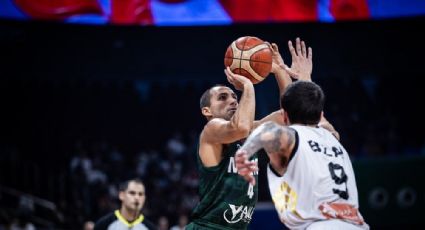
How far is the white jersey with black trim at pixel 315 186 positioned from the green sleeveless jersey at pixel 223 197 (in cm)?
139

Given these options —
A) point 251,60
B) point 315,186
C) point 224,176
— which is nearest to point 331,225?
point 315,186

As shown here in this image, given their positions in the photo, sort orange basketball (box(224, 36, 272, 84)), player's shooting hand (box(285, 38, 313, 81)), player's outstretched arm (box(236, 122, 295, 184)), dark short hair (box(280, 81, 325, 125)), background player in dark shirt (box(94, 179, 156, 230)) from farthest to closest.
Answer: background player in dark shirt (box(94, 179, 156, 230))
orange basketball (box(224, 36, 272, 84))
player's shooting hand (box(285, 38, 313, 81))
dark short hair (box(280, 81, 325, 125))
player's outstretched arm (box(236, 122, 295, 184))

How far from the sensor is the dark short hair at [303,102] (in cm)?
436

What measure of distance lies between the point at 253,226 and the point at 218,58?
4841 millimetres

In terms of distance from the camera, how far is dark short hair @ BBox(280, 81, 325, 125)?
436 centimetres

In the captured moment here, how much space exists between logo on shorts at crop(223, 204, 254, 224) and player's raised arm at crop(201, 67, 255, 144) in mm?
589

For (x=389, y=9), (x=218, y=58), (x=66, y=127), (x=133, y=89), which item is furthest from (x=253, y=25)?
(x=66, y=127)

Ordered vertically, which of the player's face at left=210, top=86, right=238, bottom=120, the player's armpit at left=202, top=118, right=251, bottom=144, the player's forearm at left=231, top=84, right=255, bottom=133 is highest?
the player's face at left=210, top=86, right=238, bottom=120

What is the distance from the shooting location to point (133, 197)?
9031 millimetres

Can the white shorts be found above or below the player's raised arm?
below

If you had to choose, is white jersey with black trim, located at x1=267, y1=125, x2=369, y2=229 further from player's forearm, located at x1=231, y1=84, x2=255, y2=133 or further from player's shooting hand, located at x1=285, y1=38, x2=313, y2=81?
player's shooting hand, located at x1=285, y1=38, x2=313, y2=81

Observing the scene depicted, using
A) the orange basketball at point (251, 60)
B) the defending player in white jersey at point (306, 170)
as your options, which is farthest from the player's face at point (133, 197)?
the defending player in white jersey at point (306, 170)

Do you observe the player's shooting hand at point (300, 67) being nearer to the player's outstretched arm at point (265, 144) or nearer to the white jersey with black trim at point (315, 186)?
the white jersey with black trim at point (315, 186)

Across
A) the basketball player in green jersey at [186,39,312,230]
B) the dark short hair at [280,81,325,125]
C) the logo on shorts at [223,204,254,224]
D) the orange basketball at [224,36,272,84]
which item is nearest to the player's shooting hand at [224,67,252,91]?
the basketball player in green jersey at [186,39,312,230]
